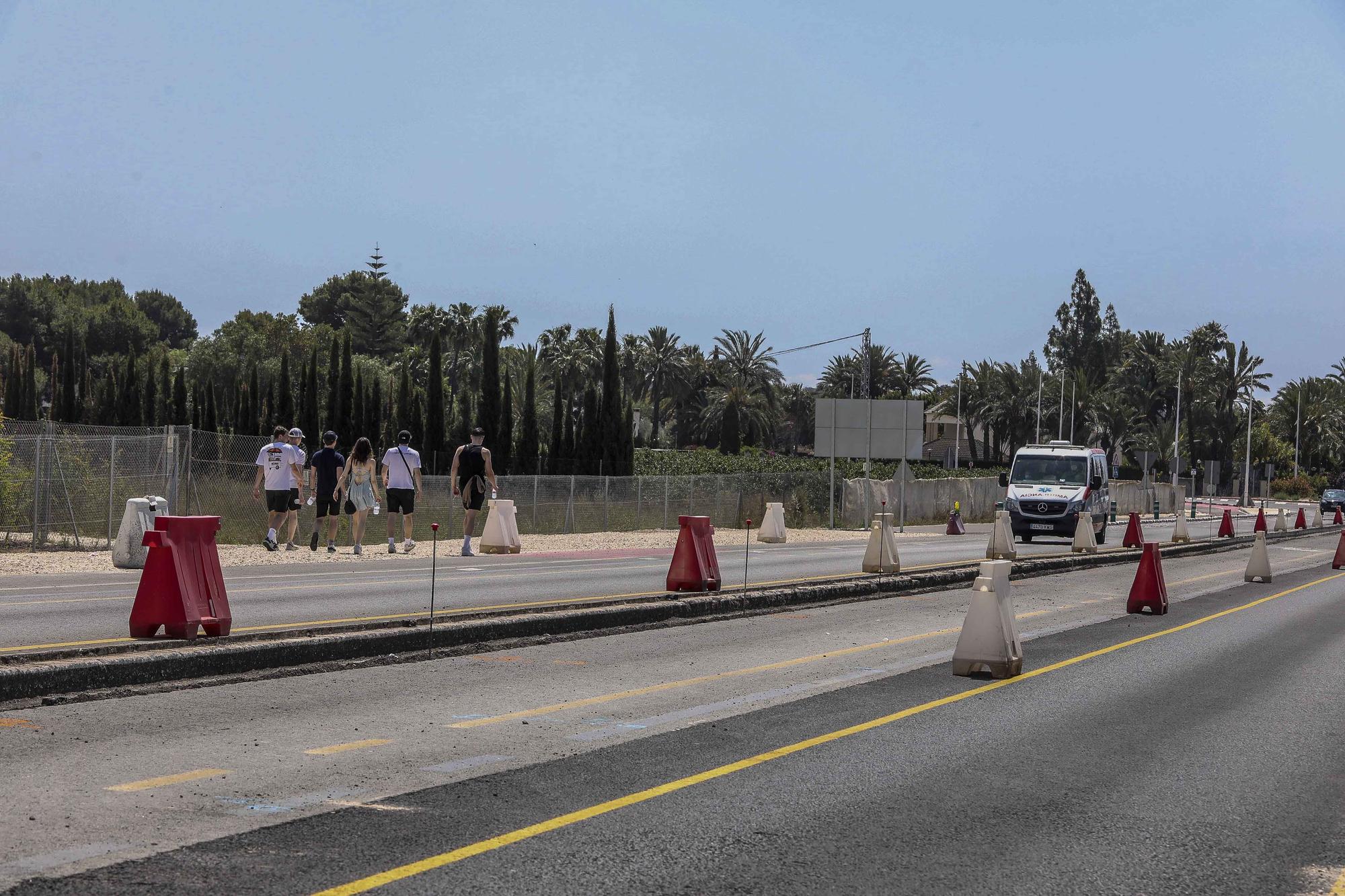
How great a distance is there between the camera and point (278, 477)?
20.2 m

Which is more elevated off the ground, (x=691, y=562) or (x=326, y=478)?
(x=326, y=478)

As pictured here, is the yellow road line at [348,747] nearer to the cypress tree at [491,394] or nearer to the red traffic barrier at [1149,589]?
the red traffic barrier at [1149,589]

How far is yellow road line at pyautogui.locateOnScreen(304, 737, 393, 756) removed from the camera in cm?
732

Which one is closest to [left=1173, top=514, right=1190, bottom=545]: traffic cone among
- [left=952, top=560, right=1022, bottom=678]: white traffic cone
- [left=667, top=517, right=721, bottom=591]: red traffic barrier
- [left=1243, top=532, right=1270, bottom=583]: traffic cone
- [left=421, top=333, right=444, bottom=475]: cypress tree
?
[left=1243, top=532, right=1270, bottom=583]: traffic cone

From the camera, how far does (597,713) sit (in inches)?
348

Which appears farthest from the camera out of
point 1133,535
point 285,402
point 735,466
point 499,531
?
point 735,466

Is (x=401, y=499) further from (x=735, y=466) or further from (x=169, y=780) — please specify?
(x=735, y=466)

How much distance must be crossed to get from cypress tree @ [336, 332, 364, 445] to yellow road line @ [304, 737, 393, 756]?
5575cm

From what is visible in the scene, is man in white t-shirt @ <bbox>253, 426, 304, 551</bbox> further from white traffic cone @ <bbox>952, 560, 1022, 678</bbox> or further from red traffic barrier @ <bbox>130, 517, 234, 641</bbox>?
white traffic cone @ <bbox>952, 560, 1022, 678</bbox>

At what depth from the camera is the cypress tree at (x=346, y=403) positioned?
63031mm

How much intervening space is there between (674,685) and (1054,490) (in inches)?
988

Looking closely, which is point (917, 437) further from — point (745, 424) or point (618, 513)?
point (745, 424)

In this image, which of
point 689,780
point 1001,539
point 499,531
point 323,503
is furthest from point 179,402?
point 689,780

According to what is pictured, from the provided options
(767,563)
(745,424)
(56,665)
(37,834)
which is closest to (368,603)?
(56,665)
